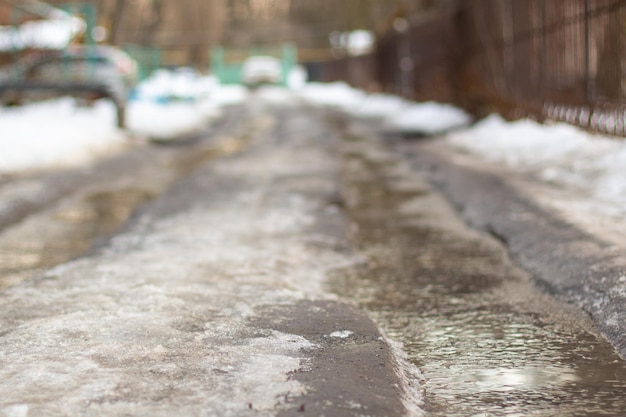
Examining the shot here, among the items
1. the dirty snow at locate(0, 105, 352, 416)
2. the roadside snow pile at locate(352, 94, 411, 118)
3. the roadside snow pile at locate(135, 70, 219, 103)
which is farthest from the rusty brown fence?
the roadside snow pile at locate(135, 70, 219, 103)

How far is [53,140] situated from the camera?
979cm

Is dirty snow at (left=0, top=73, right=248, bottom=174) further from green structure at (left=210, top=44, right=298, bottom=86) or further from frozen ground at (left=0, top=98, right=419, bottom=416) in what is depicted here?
green structure at (left=210, top=44, right=298, bottom=86)

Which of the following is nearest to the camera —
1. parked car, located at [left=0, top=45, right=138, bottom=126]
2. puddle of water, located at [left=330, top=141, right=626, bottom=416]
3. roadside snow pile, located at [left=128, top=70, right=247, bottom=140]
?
puddle of water, located at [left=330, top=141, right=626, bottom=416]

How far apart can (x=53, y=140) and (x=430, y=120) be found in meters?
6.66

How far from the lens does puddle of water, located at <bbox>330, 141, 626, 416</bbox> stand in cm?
240

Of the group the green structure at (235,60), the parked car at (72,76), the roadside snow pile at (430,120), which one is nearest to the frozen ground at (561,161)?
the roadside snow pile at (430,120)

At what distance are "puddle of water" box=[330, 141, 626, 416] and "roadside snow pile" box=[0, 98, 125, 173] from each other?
475 cm

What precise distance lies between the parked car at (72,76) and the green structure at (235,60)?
32.4m

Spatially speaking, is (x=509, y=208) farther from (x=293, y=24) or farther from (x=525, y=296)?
(x=293, y=24)

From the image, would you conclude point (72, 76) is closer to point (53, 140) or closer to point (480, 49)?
point (53, 140)

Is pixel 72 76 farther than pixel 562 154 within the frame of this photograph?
Yes

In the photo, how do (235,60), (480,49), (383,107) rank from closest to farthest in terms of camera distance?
1. (480,49)
2. (383,107)
3. (235,60)

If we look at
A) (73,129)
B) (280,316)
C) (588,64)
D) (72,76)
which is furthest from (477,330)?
(72,76)

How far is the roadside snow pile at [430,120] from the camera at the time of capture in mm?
12953
